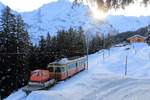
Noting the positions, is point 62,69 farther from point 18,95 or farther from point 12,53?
point 12,53

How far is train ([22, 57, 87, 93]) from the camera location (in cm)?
4157

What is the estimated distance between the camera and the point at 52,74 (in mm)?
45719

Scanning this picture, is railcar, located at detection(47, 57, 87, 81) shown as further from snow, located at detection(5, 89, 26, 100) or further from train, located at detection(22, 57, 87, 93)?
snow, located at detection(5, 89, 26, 100)

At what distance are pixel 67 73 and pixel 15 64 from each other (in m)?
6.19

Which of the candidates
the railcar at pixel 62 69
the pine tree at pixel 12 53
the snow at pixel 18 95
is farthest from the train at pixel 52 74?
the pine tree at pixel 12 53

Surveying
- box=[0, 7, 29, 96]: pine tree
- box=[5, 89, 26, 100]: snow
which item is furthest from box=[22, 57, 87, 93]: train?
box=[0, 7, 29, 96]: pine tree

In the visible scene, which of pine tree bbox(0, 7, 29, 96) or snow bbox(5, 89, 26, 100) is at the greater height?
pine tree bbox(0, 7, 29, 96)

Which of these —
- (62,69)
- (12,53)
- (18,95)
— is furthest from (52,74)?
(18,95)

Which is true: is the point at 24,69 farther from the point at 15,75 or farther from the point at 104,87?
the point at 104,87

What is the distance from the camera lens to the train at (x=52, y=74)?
41569 mm

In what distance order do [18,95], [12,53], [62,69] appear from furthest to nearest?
[12,53] → [62,69] → [18,95]

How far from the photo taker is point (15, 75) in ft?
152

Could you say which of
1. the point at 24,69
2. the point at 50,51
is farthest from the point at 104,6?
the point at 50,51

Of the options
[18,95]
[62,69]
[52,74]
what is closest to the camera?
[18,95]
